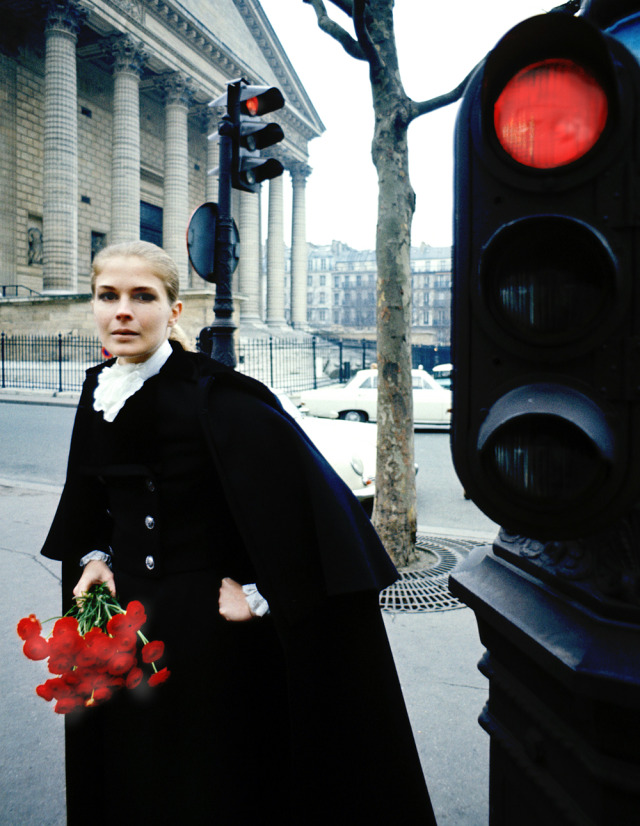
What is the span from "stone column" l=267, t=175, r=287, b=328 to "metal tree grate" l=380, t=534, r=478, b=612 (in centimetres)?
3592

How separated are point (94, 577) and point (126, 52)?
31.4 meters

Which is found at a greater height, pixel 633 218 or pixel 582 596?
pixel 633 218

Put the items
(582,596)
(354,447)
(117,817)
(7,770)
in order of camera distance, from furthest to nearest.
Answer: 1. (354,447)
2. (7,770)
3. (117,817)
4. (582,596)

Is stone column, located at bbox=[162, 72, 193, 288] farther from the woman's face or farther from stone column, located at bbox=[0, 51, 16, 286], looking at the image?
the woman's face

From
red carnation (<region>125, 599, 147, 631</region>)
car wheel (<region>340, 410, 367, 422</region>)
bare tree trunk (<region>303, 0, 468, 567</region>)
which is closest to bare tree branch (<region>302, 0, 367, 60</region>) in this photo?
bare tree trunk (<region>303, 0, 468, 567</region>)

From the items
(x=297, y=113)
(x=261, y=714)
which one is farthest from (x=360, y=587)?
(x=297, y=113)

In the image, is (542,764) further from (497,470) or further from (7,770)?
(7,770)

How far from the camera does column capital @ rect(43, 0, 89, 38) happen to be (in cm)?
2381

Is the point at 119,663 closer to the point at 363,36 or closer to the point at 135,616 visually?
the point at 135,616

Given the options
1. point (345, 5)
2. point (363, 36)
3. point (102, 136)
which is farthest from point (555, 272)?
point (102, 136)

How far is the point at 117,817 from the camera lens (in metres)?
1.84

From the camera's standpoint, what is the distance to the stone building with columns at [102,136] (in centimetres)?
2402

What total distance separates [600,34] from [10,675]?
151 inches

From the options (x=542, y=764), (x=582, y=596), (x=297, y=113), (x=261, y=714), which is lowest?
Result: (x=261, y=714)
